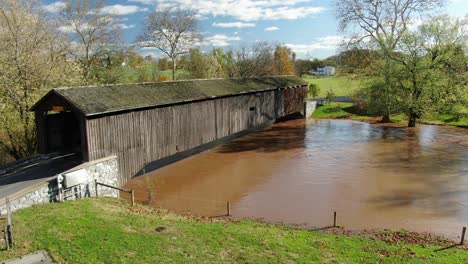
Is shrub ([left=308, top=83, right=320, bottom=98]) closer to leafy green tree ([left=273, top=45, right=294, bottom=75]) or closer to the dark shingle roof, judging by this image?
leafy green tree ([left=273, top=45, right=294, bottom=75])

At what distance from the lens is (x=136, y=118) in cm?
1675

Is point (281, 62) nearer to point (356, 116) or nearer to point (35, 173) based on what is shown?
point (356, 116)

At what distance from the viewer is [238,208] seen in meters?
14.6

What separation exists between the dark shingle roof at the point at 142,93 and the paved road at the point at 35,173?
2.45 meters

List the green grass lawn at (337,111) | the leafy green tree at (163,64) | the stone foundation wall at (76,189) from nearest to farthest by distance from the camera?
the stone foundation wall at (76,189) < the green grass lawn at (337,111) < the leafy green tree at (163,64)

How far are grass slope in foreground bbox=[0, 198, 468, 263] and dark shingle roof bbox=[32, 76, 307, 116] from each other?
4.52m

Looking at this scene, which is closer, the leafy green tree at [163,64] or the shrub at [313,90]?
the shrub at [313,90]

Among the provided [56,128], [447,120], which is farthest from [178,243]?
[447,120]

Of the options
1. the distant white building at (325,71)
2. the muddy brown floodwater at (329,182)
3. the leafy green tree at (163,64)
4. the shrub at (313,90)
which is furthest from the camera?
the distant white building at (325,71)

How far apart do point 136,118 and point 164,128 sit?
2.08 meters

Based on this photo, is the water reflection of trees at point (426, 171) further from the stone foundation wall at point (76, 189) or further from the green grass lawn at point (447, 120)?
the stone foundation wall at point (76, 189)

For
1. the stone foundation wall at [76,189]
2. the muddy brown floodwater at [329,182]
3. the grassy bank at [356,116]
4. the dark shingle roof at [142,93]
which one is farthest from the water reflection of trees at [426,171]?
the stone foundation wall at [76,189]

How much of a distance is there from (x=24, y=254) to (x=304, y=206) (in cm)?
1000

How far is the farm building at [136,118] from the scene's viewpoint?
48.1 feet
